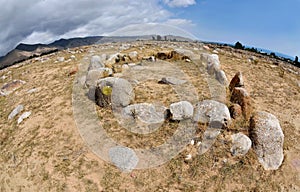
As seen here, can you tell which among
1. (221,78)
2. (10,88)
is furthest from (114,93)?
(10,88)

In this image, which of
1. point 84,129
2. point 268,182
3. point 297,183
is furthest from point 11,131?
point 297,183

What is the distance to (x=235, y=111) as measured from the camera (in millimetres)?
11750

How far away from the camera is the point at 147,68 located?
58.3ft

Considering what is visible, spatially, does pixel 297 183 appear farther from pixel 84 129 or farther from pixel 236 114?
pixel 84 129

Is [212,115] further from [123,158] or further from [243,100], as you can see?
[123,158]

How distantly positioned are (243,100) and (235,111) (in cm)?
85

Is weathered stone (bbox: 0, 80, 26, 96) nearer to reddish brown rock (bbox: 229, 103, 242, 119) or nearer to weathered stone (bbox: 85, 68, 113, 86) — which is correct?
weathered stone (bbox: 85, 68, 113, 86)

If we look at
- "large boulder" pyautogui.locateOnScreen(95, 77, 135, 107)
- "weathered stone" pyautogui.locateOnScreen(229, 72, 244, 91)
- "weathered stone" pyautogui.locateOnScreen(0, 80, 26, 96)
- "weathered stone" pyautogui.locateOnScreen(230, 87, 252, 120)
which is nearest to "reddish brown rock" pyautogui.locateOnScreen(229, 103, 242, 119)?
"weathered stone" pyautogui.locateOnScreen(230, 87, 252, 120)

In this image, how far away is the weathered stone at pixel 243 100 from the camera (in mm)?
11883

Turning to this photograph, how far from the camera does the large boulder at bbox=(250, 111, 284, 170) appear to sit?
1025 centimetres

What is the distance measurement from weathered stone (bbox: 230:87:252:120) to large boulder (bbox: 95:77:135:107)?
4.67 metres

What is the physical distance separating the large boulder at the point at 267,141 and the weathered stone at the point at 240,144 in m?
0.32

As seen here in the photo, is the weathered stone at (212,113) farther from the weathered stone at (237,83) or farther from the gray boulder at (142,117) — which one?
the weathered stone at (237,83)

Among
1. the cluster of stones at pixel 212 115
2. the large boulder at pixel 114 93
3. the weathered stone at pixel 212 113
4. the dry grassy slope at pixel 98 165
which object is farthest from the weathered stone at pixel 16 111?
the weathered stone at pixel 212 113
